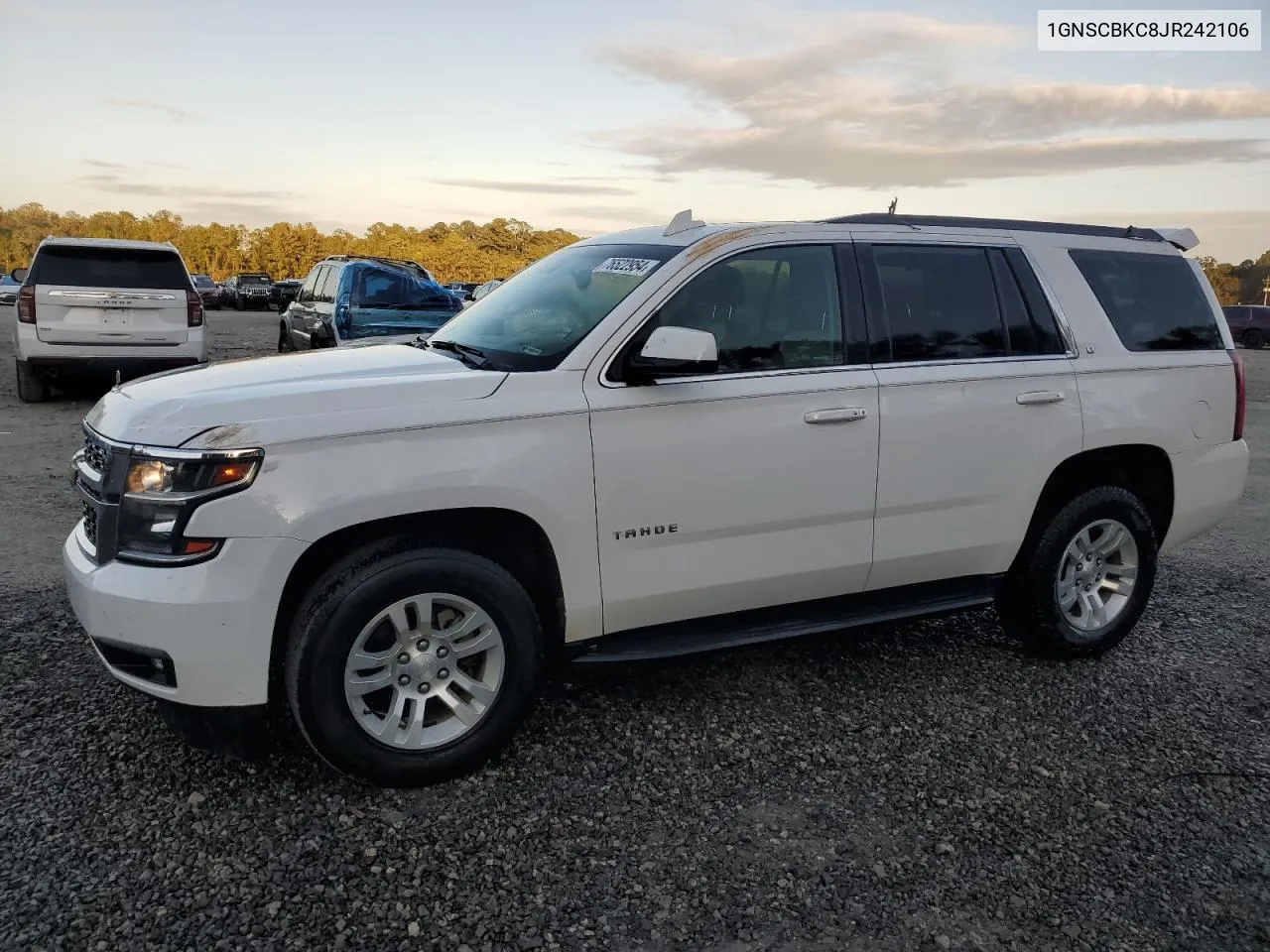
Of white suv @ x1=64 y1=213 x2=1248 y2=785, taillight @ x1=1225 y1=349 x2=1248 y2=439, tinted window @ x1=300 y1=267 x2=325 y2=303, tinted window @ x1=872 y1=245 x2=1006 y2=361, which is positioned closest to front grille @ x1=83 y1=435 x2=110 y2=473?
white suv @ x1=64 y1=213 x2=1248 y2=785

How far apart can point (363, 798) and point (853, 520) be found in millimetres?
2033

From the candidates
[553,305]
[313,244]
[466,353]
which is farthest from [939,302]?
[313,244]

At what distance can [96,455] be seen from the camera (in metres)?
3.23

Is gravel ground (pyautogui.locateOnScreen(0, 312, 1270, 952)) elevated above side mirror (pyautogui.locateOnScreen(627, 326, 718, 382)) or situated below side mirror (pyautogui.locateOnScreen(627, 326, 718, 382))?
below

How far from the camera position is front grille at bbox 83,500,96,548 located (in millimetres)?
3164

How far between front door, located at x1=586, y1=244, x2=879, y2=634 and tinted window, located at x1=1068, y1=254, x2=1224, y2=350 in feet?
4.54

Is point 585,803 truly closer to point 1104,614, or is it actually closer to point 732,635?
point 732,635

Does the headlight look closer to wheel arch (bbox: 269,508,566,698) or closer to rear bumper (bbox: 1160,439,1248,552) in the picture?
wheel arch (bbox: 269,508,566,698)

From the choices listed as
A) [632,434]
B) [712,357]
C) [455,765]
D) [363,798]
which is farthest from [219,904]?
[712,357]

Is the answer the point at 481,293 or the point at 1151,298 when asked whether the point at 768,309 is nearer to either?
the point at 1151,298

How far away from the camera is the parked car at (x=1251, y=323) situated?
35.4 m

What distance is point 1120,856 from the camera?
2.96m

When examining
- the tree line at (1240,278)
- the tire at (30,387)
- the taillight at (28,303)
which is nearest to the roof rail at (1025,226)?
the taillight at (28,303)

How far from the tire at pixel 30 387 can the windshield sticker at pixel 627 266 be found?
10252mm
